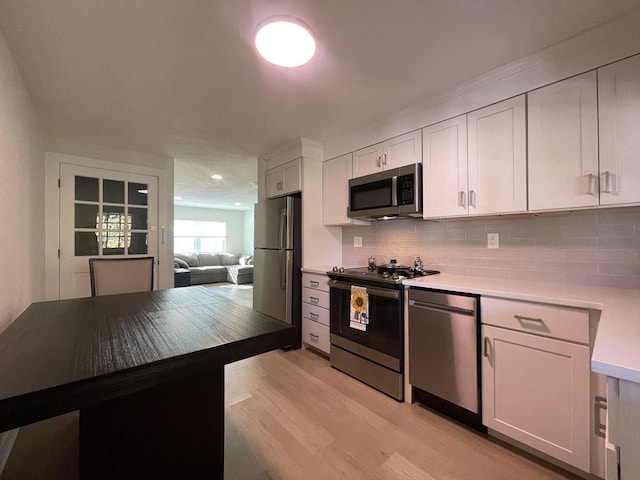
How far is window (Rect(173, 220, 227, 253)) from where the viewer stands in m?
8.14

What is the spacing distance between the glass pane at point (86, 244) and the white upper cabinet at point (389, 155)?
3.09m

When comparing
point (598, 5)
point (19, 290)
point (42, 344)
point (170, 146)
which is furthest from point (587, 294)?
point (170, 146)

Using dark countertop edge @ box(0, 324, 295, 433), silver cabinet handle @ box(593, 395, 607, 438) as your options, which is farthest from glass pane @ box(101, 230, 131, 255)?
silver cabinet handle @ box(593, 395, 607, 438)

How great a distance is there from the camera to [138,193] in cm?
342

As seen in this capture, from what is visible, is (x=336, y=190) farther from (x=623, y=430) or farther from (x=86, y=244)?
(x=86, y=244)

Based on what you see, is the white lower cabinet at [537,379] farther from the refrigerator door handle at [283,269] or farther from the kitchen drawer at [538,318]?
the refrigerator door handle at [283,269]

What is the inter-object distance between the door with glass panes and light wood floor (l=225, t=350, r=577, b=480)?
2.23 metres

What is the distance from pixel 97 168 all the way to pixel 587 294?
4.50m

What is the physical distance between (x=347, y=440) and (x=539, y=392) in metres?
1.09

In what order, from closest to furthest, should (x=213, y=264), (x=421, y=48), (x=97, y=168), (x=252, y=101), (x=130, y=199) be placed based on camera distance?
(x=421, y=48), (x=252, y=101), (x=97, y=168), (x=130, y=199), (x=213, y=264)

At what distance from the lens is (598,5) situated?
1.29m

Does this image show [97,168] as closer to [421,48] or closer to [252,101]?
[252,101]

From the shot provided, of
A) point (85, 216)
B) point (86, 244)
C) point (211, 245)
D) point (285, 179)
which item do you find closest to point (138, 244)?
point (86, 244)

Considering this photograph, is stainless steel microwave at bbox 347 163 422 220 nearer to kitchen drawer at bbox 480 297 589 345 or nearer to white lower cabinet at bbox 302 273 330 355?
white lower cabinet at bbox 302 273 330 355
